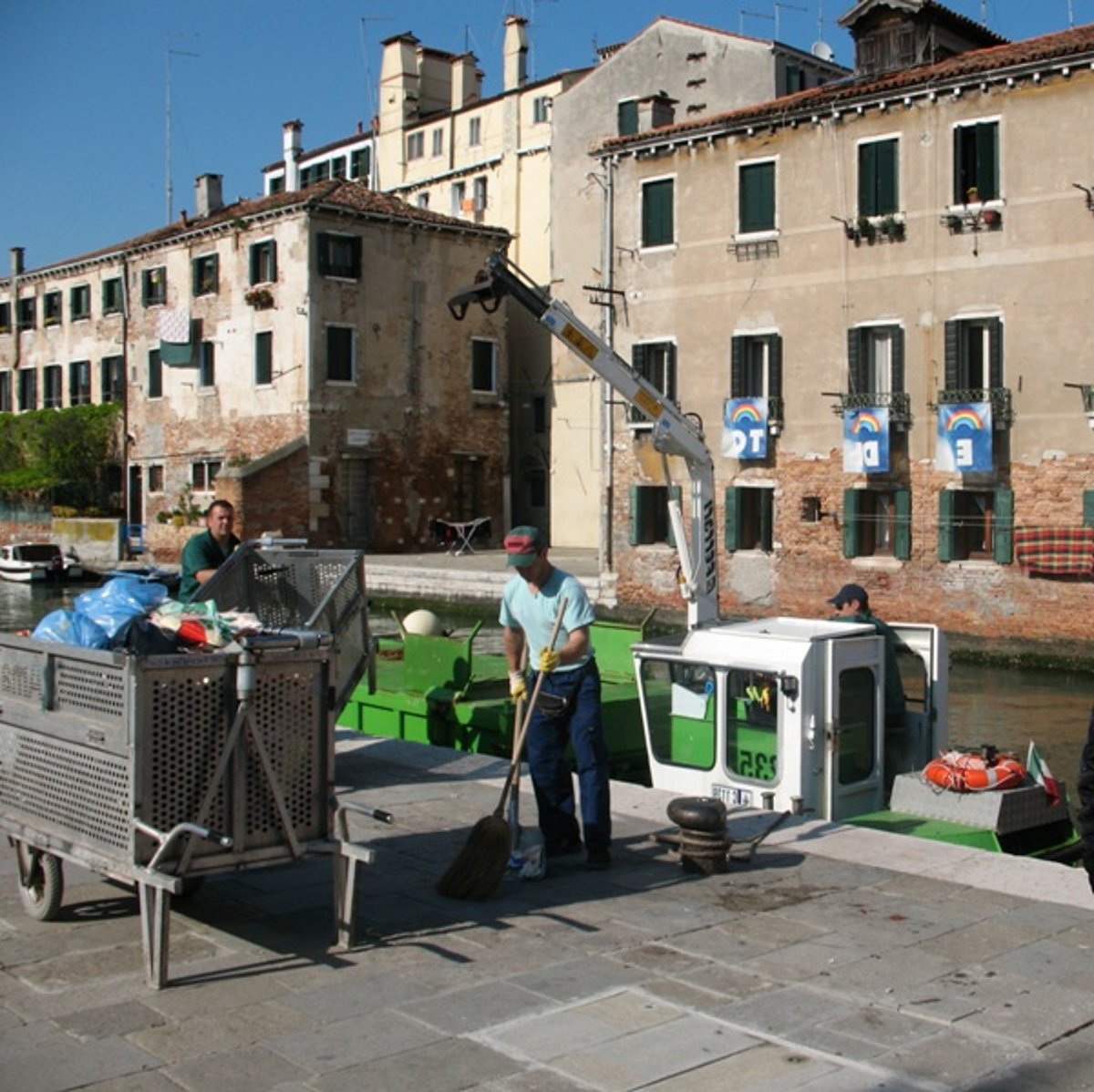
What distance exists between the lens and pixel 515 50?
154 ft

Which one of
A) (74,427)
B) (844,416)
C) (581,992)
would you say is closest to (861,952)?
(581,992)

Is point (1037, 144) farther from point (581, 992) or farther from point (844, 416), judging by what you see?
point (581, 992)

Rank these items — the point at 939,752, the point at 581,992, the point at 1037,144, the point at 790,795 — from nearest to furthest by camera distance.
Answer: the point at 581,992, the point at 790,795, the point at 939,752, the point at 1037,144

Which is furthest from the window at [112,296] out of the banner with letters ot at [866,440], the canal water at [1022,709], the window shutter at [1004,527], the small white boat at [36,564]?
the window shutter at [1004,527]

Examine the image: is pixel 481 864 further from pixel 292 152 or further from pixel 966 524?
pixel 292 152

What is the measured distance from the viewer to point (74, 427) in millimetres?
46375

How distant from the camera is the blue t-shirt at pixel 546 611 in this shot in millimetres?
7254

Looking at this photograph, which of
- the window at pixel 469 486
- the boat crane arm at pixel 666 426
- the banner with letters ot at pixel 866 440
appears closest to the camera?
the boat crane arm at pixel 666 426

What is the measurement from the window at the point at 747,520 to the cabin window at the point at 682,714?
18164 mm

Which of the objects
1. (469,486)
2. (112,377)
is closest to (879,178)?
(469,486)

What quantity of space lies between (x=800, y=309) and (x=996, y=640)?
7179 millimetres

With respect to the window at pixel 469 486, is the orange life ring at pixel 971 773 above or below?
below

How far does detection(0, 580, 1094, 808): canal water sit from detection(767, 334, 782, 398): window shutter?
6402 mm

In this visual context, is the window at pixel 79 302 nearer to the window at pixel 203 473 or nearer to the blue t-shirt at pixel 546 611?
the window at pixel 203 473
